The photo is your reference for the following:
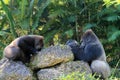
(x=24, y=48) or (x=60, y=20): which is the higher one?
(x=24, y=48)

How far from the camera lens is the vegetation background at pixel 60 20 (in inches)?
543

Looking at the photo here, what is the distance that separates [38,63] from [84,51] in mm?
1333

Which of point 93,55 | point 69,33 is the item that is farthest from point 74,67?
point 69,33

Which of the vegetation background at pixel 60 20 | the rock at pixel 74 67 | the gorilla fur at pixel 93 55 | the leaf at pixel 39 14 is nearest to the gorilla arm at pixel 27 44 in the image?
the rock at pixel 74 67

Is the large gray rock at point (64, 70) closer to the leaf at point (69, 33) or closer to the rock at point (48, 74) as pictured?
the rock at point (48, 74)

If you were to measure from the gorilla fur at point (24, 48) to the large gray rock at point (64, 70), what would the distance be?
545mm

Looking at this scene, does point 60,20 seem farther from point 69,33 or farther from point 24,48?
point 24,48

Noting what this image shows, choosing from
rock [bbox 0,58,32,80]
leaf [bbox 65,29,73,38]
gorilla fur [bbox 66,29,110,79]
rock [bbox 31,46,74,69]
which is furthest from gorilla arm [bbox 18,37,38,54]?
leaf [bbox 65,29,73,38]

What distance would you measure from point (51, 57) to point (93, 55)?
1.20 meters

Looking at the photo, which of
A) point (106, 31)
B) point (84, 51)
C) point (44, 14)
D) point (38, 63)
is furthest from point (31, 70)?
point (44, 14)

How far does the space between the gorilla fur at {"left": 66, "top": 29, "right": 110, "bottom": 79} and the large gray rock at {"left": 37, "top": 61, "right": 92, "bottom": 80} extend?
0.26 meters

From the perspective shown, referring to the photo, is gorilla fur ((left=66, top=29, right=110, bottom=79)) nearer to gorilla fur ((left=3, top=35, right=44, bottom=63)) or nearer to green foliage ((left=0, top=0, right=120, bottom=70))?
gorilla fur ((left=3, top=35, right=44, bottom=63))

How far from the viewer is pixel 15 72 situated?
27.0ft

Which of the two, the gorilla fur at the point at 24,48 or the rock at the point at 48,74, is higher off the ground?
the gorilla fur at the point at 24,48
